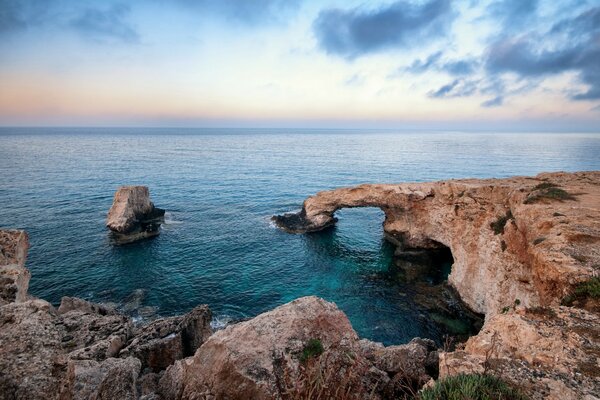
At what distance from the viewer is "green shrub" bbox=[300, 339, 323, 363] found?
9492 millimetres

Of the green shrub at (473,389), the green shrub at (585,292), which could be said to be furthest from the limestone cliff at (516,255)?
the green shrub at (473,389)

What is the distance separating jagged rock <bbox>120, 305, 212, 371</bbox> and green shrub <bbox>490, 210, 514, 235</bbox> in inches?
831

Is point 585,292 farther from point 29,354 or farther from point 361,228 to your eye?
point 361,228

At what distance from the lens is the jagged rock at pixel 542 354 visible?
7250 millimetres

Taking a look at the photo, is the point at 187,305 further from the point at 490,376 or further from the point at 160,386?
the point at 490,376

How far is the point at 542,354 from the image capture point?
8328 mm

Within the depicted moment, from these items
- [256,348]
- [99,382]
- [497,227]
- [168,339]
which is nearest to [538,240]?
[497,227]

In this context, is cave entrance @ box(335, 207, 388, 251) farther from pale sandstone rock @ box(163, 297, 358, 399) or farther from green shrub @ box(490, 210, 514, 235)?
pale sandstone rock @ box(163, 297, 358, 399)

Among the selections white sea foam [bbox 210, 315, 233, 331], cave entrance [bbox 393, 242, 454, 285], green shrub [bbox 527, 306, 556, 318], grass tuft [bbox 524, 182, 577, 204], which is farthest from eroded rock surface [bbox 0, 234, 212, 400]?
grass tuft [bbox 524, 182, 577, 204]

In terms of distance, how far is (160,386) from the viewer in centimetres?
1098

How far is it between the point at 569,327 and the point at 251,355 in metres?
9.63

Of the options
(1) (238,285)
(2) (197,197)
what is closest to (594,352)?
(1) (238,285)

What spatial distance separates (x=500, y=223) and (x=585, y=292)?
43.1 ft

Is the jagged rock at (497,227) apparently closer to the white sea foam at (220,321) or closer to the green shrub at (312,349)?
the green shrub at (312,349)
